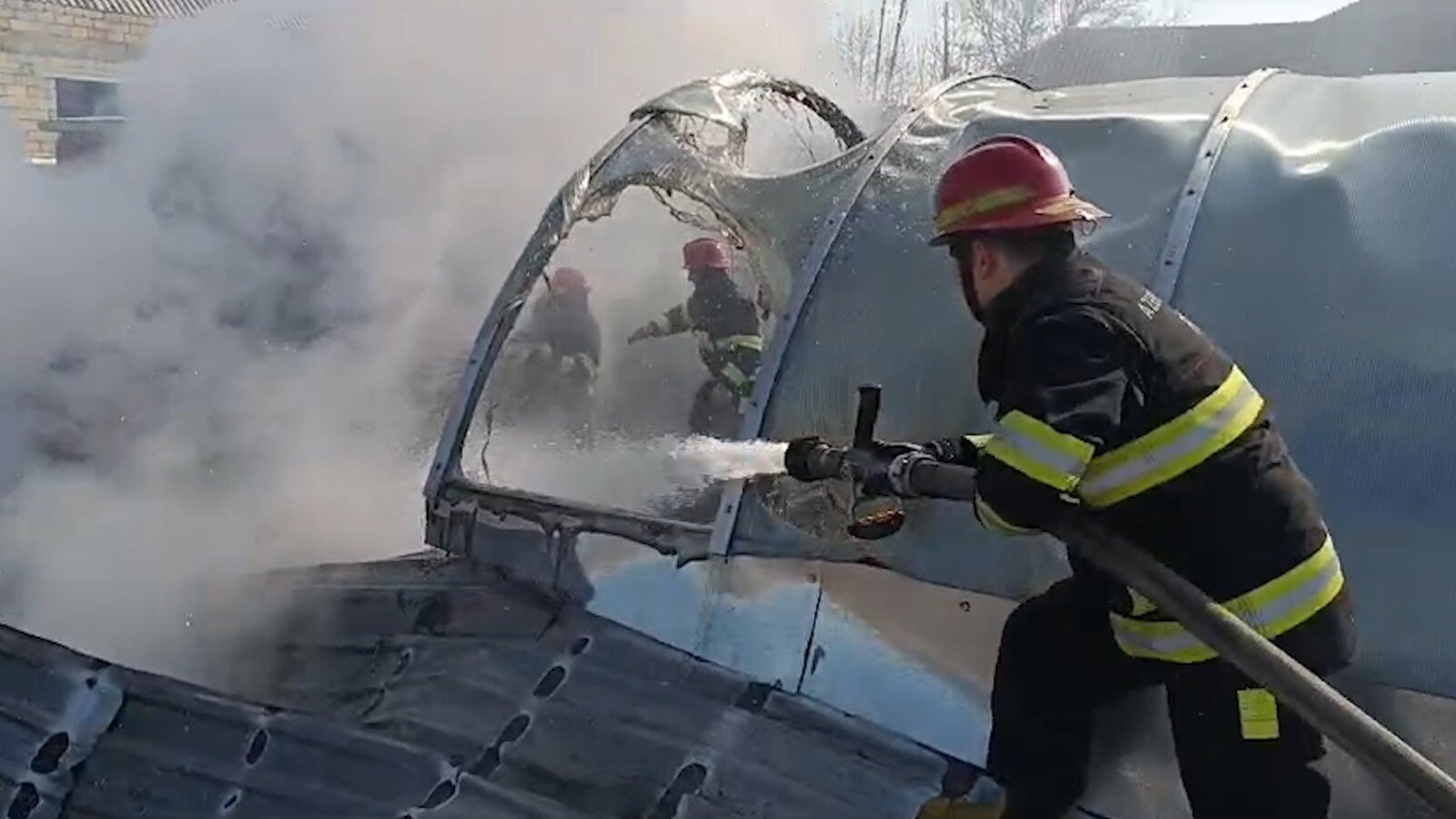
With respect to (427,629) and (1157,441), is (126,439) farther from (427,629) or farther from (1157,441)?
(1157,441)

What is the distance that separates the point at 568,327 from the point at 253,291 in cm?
168

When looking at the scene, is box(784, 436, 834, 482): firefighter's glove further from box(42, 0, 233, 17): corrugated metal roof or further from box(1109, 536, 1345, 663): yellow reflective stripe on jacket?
box(42, 0, 233, 17): corrugated metal roof

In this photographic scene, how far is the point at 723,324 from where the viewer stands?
5367 millimetres

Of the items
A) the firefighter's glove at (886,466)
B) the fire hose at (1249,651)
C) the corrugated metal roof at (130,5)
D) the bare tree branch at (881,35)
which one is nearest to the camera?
the fire hose at (1249,651)

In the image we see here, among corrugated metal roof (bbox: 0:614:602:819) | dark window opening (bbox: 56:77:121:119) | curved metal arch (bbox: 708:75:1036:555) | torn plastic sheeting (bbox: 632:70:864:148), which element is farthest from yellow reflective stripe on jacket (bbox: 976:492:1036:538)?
dark window opening (bbox: 56:77:121:119)

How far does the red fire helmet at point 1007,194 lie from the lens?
2.61 meters

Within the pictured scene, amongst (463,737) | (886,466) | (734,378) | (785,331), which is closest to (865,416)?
(886,466)

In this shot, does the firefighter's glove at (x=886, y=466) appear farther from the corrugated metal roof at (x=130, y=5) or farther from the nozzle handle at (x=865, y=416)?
the corrugated metal roof at (x=130, y=5)

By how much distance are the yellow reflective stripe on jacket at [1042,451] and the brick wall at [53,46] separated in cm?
1775

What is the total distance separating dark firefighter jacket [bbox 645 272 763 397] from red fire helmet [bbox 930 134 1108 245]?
256 cm

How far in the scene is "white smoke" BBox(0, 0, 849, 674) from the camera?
5047 mm

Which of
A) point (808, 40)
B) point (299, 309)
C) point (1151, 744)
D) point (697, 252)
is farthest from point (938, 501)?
point (808, 40)

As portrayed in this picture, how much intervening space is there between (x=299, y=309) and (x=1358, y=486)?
13.8 ft

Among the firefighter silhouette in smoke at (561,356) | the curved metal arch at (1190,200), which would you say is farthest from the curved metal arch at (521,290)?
the curved metal arch at (1190,200)
